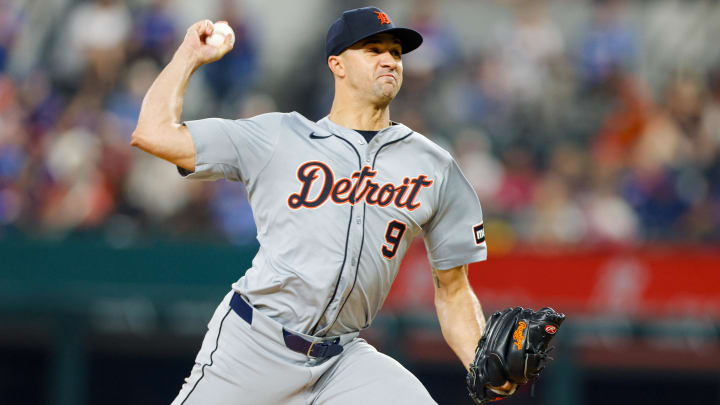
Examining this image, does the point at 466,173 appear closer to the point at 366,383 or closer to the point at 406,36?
the point at 406,36

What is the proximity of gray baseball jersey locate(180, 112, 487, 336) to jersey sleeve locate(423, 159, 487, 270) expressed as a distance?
1 centimetres

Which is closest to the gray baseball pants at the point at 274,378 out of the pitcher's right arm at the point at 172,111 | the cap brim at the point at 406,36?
the pitcher's right arm at the point at 172,111

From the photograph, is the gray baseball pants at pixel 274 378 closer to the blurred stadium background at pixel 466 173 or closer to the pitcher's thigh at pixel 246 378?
the pitcher's thigh at pixel 246 378

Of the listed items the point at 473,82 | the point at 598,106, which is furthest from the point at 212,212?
the point at 598,106

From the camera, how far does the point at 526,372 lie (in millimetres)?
3727

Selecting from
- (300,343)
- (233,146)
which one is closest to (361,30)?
(233,146)

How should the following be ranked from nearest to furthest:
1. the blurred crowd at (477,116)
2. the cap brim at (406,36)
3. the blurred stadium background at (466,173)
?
the cap brim at (406,36), the blurred stadium background at (466,173), the blurred crowd at (477,116)

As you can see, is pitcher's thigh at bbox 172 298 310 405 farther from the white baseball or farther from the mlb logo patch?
the white baseball

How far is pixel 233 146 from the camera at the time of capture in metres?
3.81

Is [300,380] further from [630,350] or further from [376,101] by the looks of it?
[630,350]

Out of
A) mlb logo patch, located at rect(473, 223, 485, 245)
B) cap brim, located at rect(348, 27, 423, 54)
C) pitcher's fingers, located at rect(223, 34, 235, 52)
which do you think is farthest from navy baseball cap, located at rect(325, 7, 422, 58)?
mlb logo patch, located at rect(473, 223, 485, 245)

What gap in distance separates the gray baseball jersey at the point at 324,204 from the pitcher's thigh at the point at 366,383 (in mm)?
119

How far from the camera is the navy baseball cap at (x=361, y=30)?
3947 millimetres

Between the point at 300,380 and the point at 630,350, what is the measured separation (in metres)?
5.40
